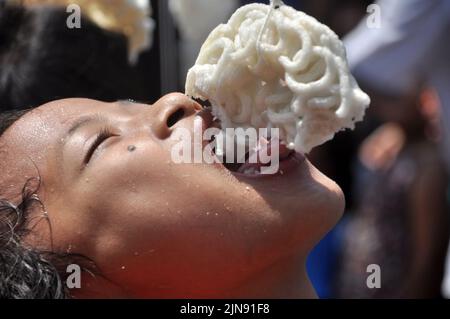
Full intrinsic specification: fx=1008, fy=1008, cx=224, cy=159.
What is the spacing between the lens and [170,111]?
77.0 inches

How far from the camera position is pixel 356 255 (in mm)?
3555

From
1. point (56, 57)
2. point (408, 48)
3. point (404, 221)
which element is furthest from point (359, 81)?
point (56, 57)

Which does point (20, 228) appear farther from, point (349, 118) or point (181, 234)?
point (349, 118)

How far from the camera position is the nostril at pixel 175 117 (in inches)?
77.8

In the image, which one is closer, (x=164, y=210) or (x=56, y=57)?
(x=164, y=210)

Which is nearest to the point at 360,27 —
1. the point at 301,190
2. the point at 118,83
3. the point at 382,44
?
the point at 382,44

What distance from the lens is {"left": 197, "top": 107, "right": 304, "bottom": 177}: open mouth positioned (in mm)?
1910

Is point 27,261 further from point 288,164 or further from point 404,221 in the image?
point 404,221

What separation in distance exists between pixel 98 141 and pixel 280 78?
14.7 inches

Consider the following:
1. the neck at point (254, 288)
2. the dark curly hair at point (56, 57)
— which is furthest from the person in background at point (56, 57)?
the neck at point (254, 288)

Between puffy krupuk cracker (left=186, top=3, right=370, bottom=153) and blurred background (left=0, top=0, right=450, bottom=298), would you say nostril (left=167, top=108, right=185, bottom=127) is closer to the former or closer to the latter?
puffy krupuk cracker (left=186, top=3, right=370, bottom=153)

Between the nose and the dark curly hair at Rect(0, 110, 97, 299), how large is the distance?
0.26 meters

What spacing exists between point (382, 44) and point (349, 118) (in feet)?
5.10

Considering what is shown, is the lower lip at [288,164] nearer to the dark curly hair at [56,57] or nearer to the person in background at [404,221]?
the dark curly hair at [56,57]
